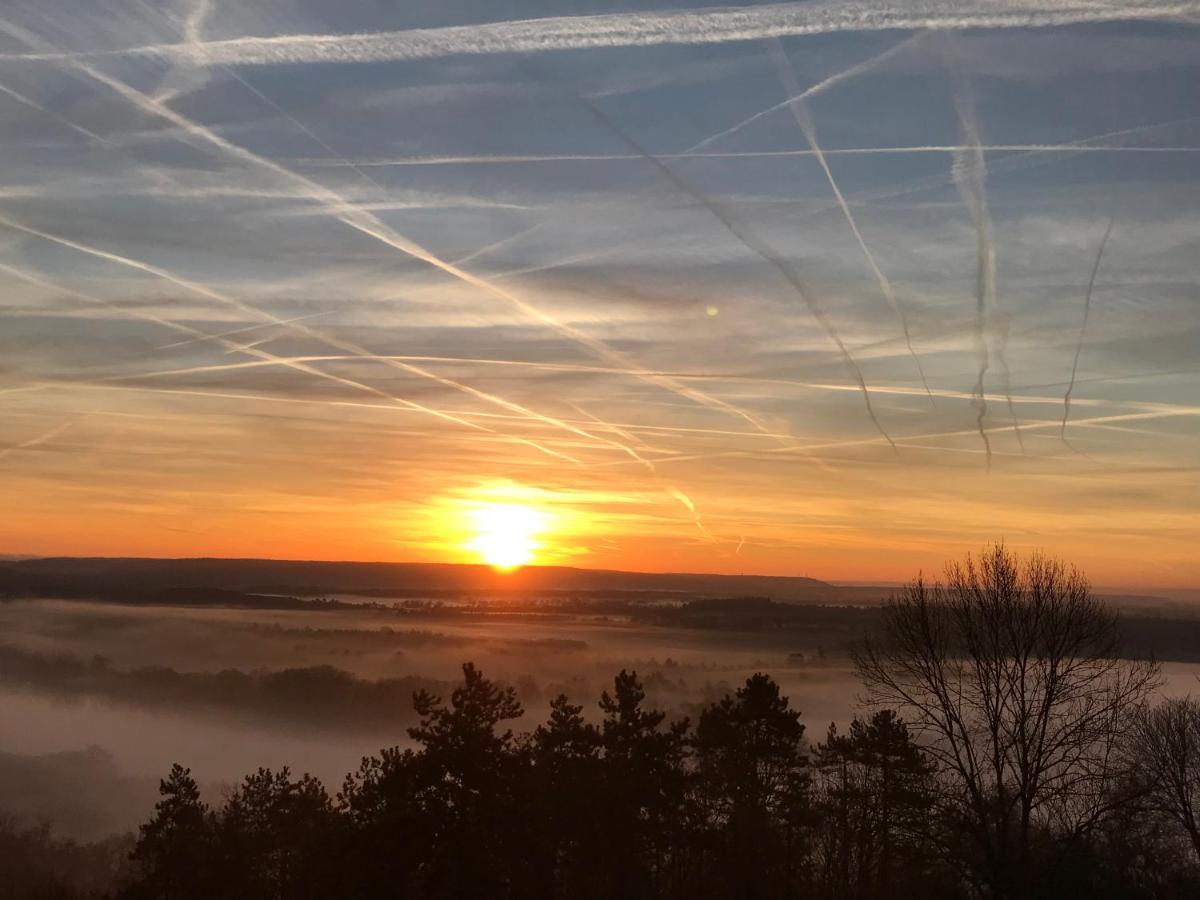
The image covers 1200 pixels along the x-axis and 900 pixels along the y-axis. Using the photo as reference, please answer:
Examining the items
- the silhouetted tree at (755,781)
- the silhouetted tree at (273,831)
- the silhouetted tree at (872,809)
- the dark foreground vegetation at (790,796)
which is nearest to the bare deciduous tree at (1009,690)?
the dark foreground vegetation at (790,796)

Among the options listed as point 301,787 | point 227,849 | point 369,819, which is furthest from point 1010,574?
point 301,787

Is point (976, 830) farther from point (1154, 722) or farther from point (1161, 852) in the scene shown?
point (1154, 722)

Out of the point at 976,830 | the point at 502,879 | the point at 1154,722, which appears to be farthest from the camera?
the point at 1154,722

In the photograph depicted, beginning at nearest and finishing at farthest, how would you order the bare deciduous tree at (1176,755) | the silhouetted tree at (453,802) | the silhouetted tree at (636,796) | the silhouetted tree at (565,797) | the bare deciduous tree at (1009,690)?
1. the bare deciduous tree at (1009,690)
2. the silhouetted tree at (453,802)
3. the silhouetted tree at (565,797)
4. the silhouetted tree at (636,796)
5. the bare deciduous tree at (1176,755)

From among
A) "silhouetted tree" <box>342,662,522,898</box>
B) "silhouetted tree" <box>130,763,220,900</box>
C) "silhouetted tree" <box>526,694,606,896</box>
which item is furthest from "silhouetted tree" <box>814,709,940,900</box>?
"silhouetted tree" <box>130,763,220,900</box>

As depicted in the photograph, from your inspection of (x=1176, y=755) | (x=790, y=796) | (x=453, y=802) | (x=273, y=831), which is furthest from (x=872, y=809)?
(x=273, y=831)

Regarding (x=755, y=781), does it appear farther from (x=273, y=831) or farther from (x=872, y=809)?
(x=273, y=831)

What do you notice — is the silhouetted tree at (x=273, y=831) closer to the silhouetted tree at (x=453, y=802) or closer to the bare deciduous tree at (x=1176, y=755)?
the silhouetted tree at (x=453, y=802)
